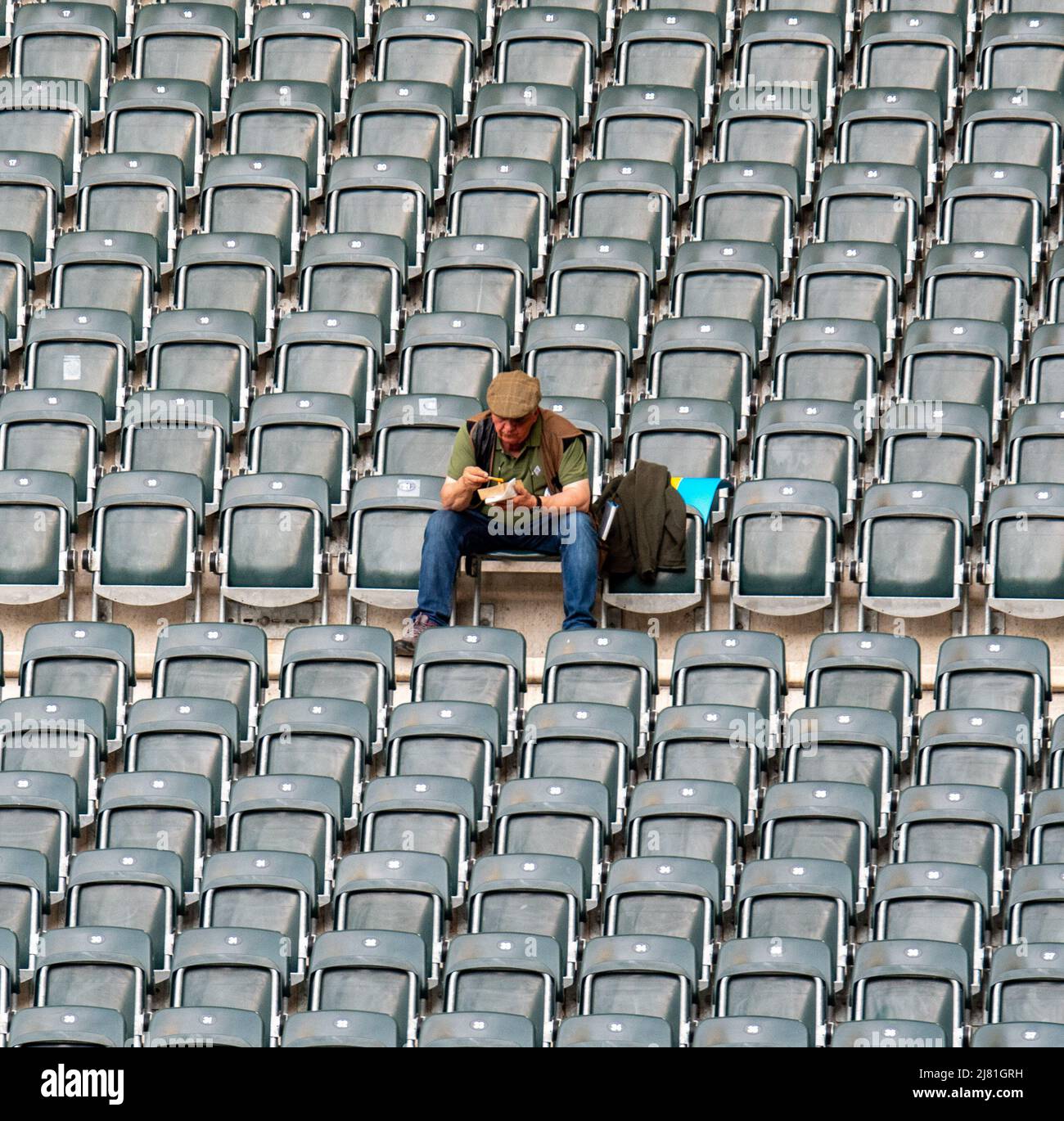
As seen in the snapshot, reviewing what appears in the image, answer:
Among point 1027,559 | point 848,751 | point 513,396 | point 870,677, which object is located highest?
point 513,396

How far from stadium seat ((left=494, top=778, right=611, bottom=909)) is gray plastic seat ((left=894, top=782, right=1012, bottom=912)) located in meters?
0.88

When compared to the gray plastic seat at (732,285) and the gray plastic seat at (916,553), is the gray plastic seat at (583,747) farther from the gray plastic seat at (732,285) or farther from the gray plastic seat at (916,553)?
the gray plastic seat at (732,285)

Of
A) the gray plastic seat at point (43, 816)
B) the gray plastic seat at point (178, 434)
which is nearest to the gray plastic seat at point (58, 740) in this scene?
the gray plastic seat at point (43, 816)

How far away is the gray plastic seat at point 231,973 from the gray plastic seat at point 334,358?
8.47ft

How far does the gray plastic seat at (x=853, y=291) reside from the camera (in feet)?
34.8

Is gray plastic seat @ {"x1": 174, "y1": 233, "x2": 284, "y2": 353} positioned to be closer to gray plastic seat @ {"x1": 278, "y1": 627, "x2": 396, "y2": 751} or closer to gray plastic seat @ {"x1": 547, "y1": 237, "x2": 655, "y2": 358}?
gray plastic seat @ {"x1": 547, "y1": 237, "x2": 655, "y2": 358}

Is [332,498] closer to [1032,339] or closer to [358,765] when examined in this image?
[358,765]

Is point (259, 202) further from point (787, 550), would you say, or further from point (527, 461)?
point (787, 550)

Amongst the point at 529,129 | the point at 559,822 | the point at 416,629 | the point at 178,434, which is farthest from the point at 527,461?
the point at 529,129

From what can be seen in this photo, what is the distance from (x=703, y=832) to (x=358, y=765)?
109 cm

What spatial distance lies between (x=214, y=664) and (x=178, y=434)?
1140 mm

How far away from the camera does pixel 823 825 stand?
341 inches

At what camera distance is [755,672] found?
30.3 feet

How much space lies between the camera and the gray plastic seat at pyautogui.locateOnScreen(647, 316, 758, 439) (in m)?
10.3
